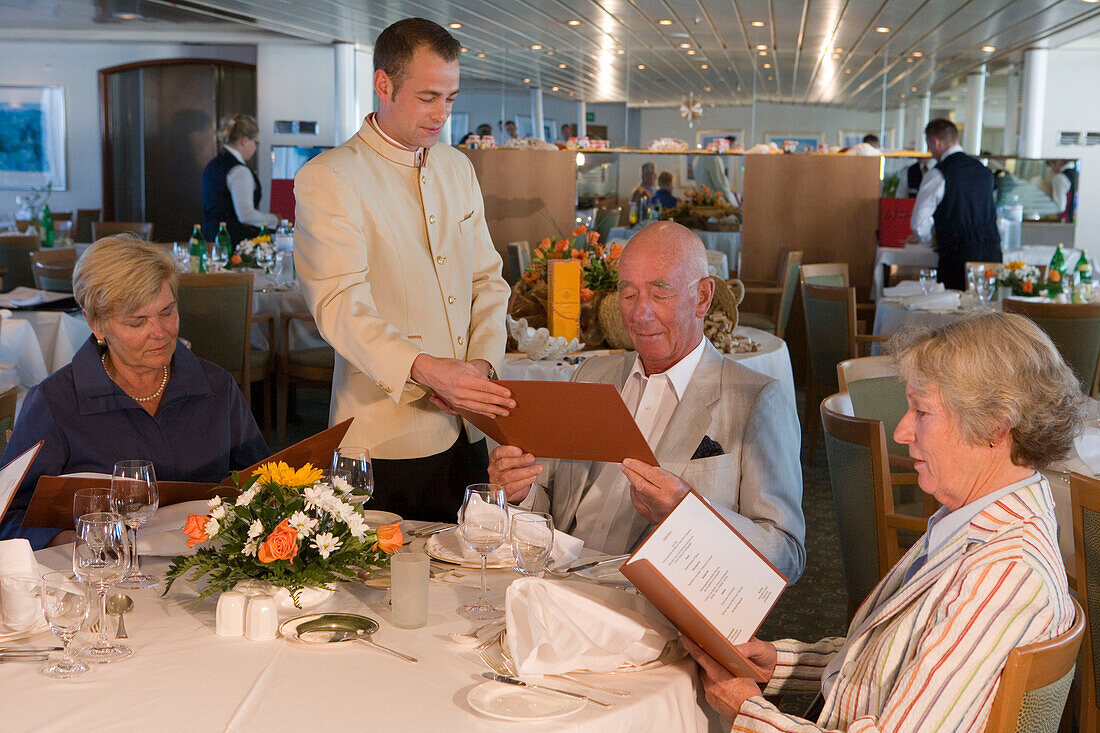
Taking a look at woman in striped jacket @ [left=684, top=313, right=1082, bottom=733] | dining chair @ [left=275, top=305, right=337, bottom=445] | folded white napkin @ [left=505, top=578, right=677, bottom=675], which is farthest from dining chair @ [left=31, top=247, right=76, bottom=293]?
woman in striped jacket @ [left=684, top=313, right=1082, bottom=733]

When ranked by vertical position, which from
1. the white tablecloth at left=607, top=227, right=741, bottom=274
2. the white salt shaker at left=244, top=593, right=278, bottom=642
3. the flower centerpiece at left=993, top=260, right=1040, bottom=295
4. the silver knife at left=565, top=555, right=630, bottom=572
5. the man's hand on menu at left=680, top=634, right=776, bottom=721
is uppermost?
the white tablecloth at left=607, top=227, right=741, bottom=274

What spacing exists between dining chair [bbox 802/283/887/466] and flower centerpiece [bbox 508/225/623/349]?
2212 mm

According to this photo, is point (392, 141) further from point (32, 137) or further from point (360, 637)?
point (32, 137)

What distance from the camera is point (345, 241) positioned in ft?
8.04

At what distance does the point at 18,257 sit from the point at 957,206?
23.5 feet

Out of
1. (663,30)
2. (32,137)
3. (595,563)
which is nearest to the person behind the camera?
(595,563)

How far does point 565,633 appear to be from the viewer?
4.99 ft

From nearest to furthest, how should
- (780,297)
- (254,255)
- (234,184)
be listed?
(254,255), (780,297), (234,184)

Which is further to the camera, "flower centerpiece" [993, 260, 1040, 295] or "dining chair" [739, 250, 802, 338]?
"dining chair" [739, 250, 802, 338]

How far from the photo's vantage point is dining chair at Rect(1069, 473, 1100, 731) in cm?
219

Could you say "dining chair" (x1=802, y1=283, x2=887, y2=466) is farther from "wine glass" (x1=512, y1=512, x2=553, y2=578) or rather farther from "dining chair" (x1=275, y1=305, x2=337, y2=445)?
"wine glass" (x1=512, y1=512, x2=553, y2=578)

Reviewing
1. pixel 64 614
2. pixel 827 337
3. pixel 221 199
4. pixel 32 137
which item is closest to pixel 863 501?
pixel 64 614

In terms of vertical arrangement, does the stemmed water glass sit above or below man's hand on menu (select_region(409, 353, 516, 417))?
below

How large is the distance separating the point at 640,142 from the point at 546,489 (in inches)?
404
